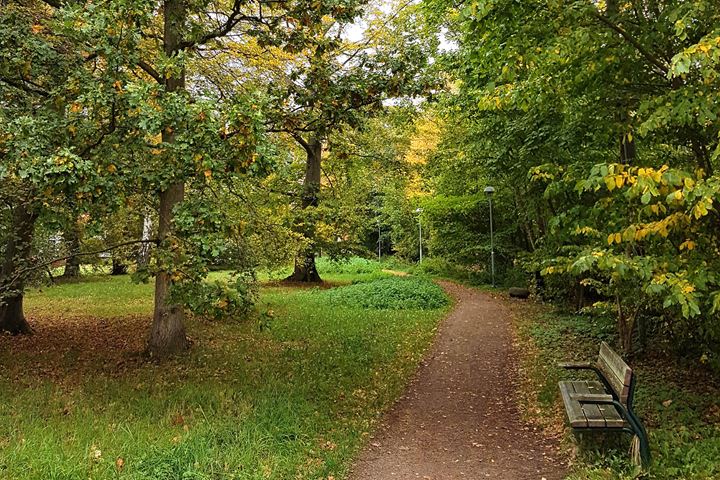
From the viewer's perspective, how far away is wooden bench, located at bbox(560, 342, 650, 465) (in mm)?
4211

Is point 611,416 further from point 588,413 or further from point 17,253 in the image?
point 17,253

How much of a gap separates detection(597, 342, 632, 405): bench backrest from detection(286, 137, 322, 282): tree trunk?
33.3ft

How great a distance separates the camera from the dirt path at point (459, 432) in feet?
15.2

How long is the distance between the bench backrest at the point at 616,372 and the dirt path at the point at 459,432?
860mm

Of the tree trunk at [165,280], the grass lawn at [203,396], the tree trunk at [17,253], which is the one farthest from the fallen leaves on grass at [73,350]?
the tree trunk at [17,253]

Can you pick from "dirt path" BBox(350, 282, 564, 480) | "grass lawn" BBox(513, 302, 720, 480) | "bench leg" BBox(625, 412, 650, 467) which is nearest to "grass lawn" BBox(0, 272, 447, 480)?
"dirt path" BBox(350, 282, 564, 480)

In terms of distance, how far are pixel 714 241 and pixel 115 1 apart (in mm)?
6053

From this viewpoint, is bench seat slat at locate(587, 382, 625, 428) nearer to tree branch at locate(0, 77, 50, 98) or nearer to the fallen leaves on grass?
the fallen leaves on grass

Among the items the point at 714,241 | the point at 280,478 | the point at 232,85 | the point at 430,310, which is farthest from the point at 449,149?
the point at 280,478

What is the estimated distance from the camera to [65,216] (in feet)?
19.8

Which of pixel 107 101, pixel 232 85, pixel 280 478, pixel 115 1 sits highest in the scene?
pixel 232 85

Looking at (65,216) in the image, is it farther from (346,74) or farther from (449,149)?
(449,149)

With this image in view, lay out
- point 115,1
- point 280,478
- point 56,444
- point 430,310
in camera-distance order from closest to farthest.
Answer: point 280,478, point 56,444, point 115,1, point 430,310

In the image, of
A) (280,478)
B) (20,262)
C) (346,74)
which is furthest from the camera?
(346,74)
